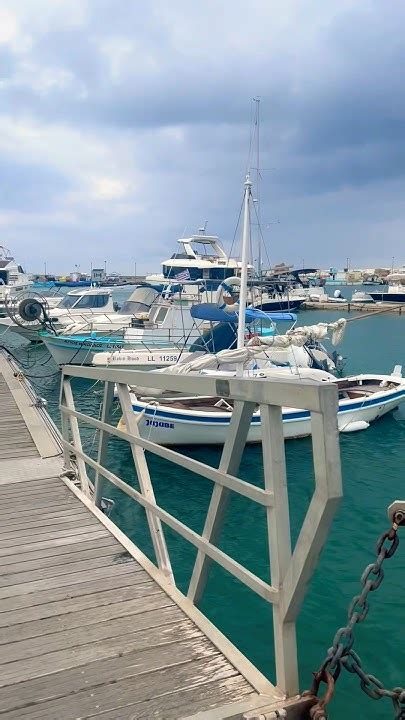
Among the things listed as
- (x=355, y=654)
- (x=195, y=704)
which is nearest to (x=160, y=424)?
(x=195, y=704)

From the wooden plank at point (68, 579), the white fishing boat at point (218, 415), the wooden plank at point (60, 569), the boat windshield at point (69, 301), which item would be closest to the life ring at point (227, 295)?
the white fishing boat at point (218, 415)

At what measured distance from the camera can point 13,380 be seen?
13516 millimetres

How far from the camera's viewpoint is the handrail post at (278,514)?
2.19 metres

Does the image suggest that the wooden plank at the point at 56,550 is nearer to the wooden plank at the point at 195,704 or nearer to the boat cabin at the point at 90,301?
the wooden plank at the point at 195,704

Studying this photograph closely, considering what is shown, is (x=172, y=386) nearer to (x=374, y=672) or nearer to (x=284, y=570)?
(x=284, y=570)

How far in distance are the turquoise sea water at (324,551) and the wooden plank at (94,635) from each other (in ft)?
8.19

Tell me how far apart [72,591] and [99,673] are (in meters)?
0.88

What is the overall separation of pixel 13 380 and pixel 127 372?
10732 millimetres

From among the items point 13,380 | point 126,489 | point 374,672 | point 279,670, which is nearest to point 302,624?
point 374,672

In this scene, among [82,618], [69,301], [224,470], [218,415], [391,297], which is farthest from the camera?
[391,297]

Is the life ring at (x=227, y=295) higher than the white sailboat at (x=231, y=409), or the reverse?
the life ring at (x=227, y=295)

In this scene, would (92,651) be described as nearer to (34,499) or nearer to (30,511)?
(30,511)

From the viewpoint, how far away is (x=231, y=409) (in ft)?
40.2

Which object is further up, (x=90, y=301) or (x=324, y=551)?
(x=90, y=301)
